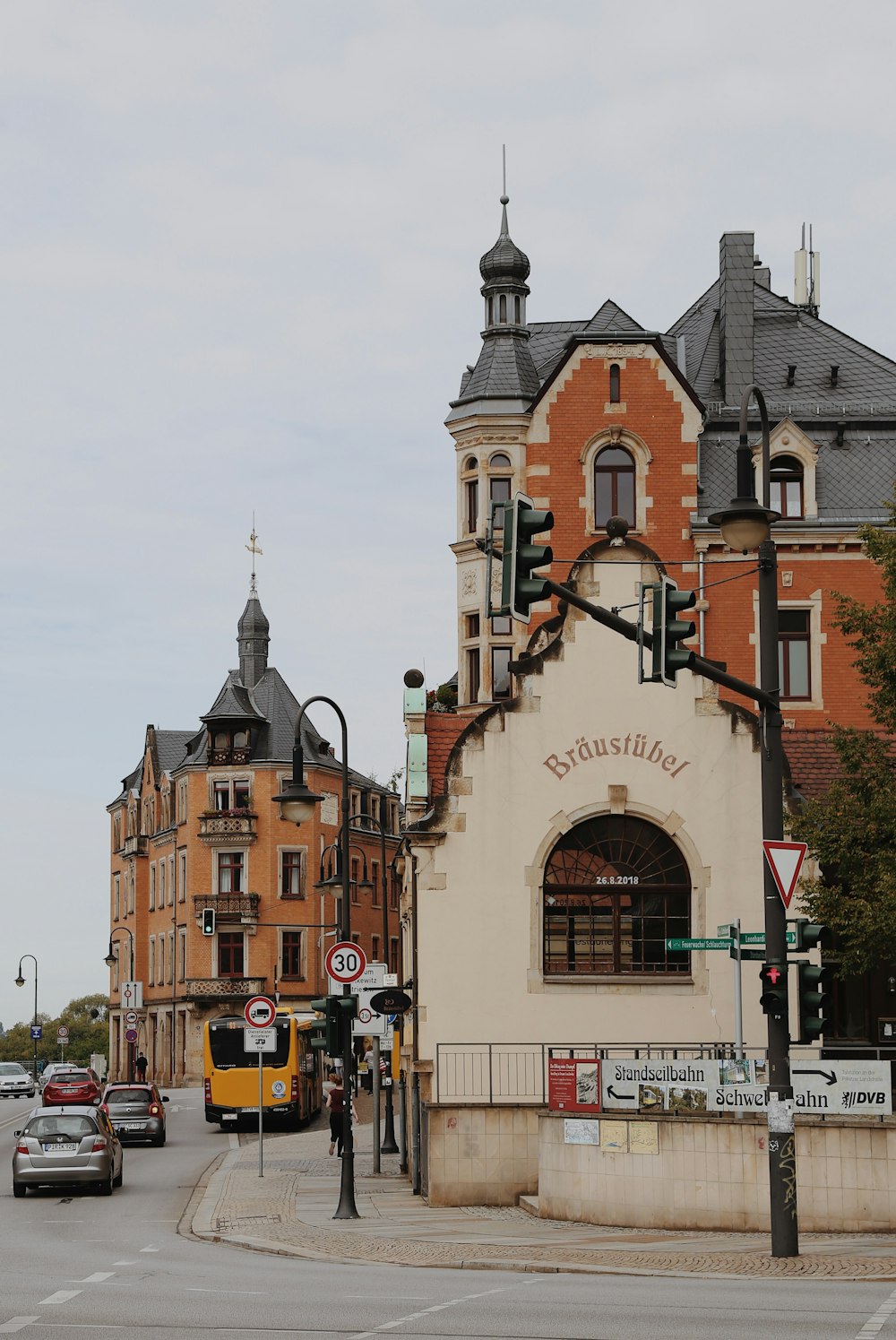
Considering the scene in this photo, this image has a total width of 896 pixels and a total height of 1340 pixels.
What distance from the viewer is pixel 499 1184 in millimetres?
26234

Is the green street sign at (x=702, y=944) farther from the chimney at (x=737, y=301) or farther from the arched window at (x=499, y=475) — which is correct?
the chimney at (x=737, y=301)

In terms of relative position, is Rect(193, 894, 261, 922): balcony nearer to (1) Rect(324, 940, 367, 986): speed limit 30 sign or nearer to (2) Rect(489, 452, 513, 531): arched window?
(2) Rect(489, 452, 513, 531): arched window

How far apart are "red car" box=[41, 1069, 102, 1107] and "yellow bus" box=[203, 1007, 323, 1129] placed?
15.4ft

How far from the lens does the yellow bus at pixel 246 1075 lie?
50.3m

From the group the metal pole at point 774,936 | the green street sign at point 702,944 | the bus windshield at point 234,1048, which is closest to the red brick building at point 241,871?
the bus windshield at point 234,1048

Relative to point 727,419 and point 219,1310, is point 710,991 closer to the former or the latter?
point 219,1310

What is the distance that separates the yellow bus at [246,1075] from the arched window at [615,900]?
22.4 meters

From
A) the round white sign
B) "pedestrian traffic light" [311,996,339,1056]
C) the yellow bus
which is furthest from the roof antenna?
"pedestrian traffic light" [311,996,339,1056]

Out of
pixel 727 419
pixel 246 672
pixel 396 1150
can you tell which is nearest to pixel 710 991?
pixel 396 1150

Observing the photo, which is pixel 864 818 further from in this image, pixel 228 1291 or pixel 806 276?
pixel 806 276

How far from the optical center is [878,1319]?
46.6ft

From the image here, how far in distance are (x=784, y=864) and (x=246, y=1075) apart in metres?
34.3

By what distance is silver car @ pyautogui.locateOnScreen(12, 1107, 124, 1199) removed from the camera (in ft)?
98.5

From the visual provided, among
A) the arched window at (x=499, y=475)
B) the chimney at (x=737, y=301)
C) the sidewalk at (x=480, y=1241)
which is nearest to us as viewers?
the sidewalk at (x=480, y=1241)
